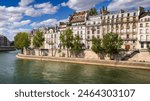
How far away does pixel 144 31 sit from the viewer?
29.0 metres

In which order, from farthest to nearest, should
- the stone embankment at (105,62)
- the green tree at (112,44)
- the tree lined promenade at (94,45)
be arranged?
the tree lined promenade at (94,45) < the green tree at (112,44) < the stone embankment at (105,62)

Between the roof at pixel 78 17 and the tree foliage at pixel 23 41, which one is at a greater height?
the roof at pixel 78 17

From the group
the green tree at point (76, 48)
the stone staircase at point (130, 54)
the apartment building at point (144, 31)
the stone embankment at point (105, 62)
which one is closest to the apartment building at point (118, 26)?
the apartment building at point (144, 31)

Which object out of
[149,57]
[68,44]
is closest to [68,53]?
[68,44]

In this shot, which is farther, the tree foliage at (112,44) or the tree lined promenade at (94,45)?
the tree lined promenade at (94,45)

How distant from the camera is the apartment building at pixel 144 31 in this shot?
28.6m

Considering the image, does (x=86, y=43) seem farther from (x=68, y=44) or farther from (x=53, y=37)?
(x=53, y=37)

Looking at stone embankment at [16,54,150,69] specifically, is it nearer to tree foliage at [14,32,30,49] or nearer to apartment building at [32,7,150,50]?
apartment building at [32,7,150,50]

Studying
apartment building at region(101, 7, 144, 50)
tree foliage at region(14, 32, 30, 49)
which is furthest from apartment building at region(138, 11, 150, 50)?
tree foliage at region(14, 32, 30, 49)

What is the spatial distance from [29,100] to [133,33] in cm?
2318

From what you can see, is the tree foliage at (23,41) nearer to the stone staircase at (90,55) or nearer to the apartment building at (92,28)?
the apartment building at (92,28)

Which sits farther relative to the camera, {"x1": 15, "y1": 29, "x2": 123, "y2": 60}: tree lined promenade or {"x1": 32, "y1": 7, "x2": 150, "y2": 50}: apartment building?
{"x1": 32, "y1": 7, "x2": 150, "y2": 50}: apartment building

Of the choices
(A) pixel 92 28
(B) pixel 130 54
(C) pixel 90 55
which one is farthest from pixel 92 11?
(B) pixel 130 54

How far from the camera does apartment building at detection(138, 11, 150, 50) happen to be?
28578 mm
